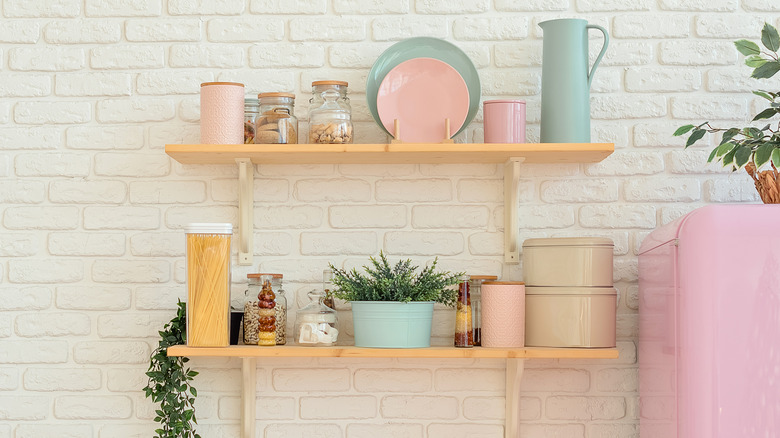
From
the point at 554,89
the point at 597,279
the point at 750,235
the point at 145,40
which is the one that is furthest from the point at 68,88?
the point at 750,235

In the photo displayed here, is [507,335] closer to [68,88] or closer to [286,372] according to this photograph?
[286,372]

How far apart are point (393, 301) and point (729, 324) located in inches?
28.1

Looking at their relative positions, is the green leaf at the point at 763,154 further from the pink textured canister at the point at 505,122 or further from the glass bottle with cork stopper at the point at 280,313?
the glass bottle with cork stopper at the point at 280,313

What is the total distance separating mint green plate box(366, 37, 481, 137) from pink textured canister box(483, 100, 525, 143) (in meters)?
0.09

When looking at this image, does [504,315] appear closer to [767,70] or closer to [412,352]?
[412,352]

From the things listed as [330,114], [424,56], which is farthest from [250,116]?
[424,56]

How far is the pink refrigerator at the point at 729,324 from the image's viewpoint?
4.83 feet

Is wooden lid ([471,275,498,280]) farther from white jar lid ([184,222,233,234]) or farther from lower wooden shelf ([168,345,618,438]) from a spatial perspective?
white jar lid ([184,222,233,234])

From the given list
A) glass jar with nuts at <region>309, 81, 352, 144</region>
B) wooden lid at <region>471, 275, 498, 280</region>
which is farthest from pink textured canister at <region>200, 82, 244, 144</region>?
wooden lid at <region>471, 275, 498, 280</region>

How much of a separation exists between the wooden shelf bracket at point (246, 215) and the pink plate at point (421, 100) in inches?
14.9

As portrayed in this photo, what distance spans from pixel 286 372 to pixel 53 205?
0.75 metres

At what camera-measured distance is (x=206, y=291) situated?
6.05 ft

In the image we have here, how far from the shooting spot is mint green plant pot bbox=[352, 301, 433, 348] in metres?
1.82

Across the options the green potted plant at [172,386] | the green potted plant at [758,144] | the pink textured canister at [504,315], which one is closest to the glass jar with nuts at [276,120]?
the green potted plant at [172,386]
